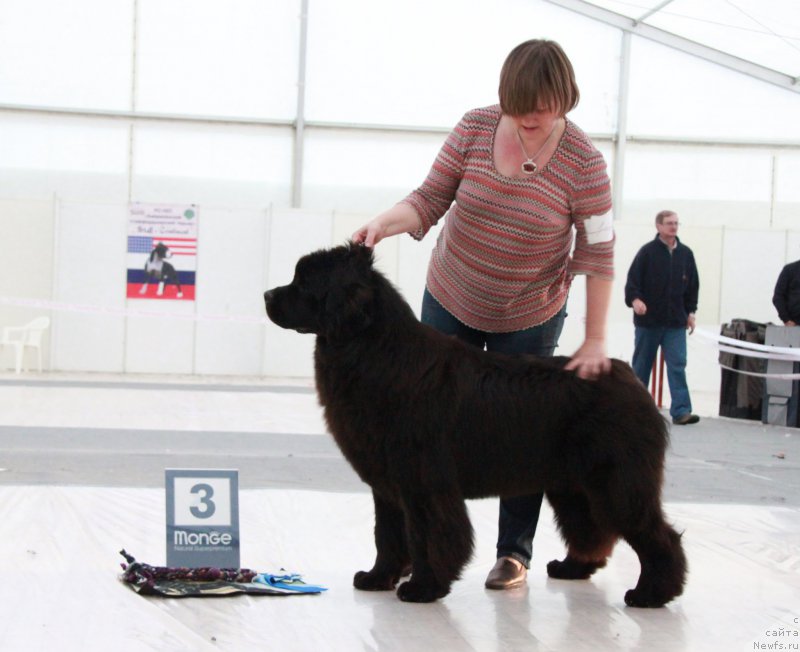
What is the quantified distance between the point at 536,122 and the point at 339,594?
5.27 ft

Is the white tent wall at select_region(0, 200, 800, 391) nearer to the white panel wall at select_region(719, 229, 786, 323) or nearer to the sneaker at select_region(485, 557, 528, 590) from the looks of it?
the white panel wall at select_region(719, 229, 786, 323)

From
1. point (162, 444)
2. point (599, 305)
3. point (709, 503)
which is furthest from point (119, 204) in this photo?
point (599, 305)

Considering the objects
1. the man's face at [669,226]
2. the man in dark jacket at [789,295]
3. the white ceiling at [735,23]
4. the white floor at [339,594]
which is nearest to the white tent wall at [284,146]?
the white ceiling at [735,23]

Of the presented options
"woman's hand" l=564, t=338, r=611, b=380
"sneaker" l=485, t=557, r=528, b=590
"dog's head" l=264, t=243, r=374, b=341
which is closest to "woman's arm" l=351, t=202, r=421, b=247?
"dog's head" l=264, t=243, r=374, b=341

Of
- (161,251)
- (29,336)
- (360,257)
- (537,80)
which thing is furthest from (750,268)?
(360,257)

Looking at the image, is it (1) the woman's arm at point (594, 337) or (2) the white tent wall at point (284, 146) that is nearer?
(1) the woman's arm at point (594, 337)

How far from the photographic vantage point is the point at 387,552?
335 cm

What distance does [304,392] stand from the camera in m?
11.7

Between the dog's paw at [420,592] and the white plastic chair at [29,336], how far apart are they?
11.3 meters

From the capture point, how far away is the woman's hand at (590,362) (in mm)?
3215

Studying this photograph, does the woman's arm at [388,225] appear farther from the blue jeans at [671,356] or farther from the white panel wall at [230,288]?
the white panel wall at [230,288]

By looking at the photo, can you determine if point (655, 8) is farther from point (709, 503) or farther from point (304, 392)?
point (709, 503)

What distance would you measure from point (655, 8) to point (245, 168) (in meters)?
6.33

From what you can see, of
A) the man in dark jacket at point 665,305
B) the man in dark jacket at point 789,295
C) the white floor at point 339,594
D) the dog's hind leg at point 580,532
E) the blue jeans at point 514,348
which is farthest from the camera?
the man in dark jacket at point 789,295
